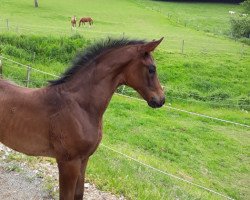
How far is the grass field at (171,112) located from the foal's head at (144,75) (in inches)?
72.7

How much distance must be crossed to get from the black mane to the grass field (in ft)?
6.26

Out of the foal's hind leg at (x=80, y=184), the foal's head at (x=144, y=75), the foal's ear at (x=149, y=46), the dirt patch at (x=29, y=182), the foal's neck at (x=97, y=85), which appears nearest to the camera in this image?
the foal's ear at (x=149, y=46)

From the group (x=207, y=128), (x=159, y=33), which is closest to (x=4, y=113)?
(x=207, y=128)

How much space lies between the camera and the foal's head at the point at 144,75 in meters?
3.90

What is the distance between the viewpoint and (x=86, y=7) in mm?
38750

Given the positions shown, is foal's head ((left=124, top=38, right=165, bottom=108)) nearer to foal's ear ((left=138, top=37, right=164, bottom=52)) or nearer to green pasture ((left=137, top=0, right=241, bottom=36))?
foal's ear ((left=138, top=37, right=164, bottom=52))

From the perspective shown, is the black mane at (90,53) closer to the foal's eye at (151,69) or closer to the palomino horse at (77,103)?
the palomino horse at (77,103)

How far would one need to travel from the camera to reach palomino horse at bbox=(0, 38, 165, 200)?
3.95 meters

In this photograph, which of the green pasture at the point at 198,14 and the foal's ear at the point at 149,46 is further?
the green pasture at the point at 198,14

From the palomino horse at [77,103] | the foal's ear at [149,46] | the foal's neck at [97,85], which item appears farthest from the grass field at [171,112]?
the foal's ear at [149,46]

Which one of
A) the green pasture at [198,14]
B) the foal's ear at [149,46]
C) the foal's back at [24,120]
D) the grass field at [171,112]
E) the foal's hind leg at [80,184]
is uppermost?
the foal's ear at [149,46]

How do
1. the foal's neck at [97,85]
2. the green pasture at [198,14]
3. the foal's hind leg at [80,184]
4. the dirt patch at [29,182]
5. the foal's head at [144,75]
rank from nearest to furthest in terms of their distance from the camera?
the foal's head at [144,75] → the foal's neck at [97,85] → the foal's hind leg at [80,184] → the dirt patch at [29,182] → the green pasture at [198,14]

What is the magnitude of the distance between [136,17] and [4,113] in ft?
106

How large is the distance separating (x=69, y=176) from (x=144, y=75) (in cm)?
124
